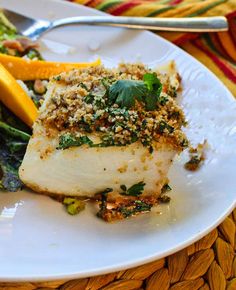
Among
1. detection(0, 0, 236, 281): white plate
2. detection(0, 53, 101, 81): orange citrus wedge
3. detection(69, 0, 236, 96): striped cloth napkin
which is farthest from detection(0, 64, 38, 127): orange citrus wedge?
detection(69, 0, 236, 96): striped cloth napkin

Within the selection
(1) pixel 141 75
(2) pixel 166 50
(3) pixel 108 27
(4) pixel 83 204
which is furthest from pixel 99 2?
(4) pixel 83 204

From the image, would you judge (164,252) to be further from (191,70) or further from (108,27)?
(108,27)

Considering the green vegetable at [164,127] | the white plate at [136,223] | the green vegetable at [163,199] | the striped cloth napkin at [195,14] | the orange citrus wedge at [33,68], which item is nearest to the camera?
the white plate at [136,223]

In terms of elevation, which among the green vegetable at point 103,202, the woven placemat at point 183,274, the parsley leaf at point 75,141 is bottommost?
the woven placemat at point 183,274

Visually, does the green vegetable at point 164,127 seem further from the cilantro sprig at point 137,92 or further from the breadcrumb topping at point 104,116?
the cilantro sprig at point 137,92

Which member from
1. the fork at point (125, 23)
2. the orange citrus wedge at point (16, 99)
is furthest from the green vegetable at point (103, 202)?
the fork at point (125, 23)

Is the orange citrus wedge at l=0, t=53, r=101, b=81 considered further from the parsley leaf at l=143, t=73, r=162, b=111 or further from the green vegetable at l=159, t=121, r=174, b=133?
the green vegetable at l=159, t=121, r=174, b=133
